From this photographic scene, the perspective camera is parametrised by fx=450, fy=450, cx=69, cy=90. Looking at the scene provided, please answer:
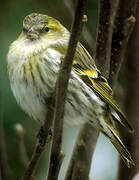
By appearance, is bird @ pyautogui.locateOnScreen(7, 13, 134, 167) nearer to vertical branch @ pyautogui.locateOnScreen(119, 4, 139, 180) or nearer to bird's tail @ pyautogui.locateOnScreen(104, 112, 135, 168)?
bird's tail @ pyautogui.locateOnScreen(104, 112, 135, 168)

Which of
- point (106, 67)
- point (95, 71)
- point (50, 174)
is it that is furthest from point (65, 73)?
point (95, 71)

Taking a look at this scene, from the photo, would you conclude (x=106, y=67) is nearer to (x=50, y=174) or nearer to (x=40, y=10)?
(x=50, y=174)

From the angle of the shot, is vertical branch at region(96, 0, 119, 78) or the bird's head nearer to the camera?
vertical branch at region(96, 0, 119, 78)

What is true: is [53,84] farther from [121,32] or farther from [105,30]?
[121,32]

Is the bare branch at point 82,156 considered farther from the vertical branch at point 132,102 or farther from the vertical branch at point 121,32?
the vertical branch at point 121,32

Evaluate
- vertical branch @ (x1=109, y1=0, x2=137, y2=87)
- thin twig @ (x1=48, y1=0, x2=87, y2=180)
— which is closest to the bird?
vertical branch @ (x1=109, y1=0, x2=137, y2=87)

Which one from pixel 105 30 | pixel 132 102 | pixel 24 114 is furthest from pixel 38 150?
pixel 24 114
